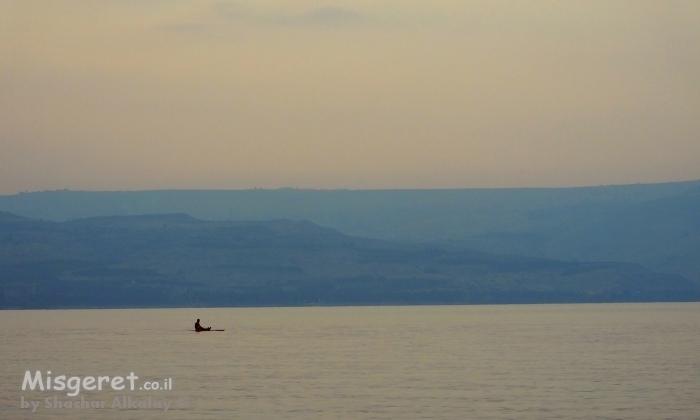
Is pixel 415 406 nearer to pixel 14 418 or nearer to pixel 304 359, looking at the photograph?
pixel 14 418

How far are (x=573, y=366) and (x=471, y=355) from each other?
14.4m

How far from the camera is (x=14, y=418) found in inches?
2261

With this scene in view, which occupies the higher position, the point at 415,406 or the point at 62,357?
the point at 62,357

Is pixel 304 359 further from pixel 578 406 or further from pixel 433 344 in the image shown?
pixel 578 406

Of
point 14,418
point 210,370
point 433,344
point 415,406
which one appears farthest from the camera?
point 433,344

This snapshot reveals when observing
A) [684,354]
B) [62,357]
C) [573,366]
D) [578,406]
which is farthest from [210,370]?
[684,354]

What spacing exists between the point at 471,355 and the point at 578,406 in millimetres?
38750

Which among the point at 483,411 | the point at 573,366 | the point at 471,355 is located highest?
A: the point at 471,355

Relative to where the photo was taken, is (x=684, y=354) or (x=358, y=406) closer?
(x=358, y=406)

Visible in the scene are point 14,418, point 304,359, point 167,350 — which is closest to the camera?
point 14,418

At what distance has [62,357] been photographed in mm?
100062

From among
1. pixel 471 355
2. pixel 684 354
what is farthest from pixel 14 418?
pixel 684 354

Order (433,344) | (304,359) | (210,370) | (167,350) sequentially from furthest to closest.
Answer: (433,344)
(167,350)
(304,359)
(210,370)

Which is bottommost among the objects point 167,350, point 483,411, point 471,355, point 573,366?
point 483,411
